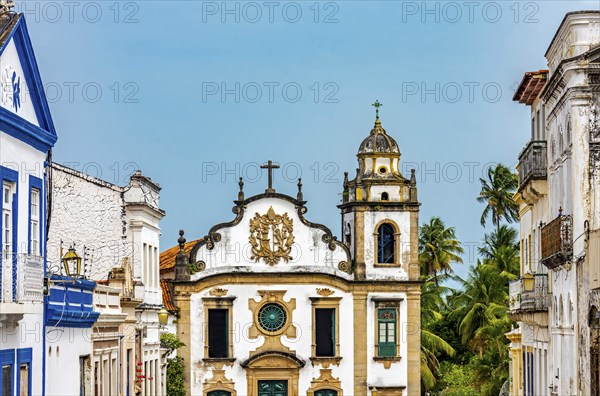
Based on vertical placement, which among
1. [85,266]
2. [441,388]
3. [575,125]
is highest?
[575,125]

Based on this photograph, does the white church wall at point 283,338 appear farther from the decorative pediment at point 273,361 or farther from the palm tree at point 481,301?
the palm tree at point 481,301

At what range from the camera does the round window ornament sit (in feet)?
186

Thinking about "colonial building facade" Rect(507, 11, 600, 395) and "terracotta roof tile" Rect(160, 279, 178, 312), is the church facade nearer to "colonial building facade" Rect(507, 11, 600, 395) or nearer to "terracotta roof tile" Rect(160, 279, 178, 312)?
"terracotta roof tile" Rect(160, 279, 178, 312)

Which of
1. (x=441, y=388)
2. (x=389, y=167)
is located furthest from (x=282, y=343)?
(x=441, y=388)

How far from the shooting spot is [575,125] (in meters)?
29.8

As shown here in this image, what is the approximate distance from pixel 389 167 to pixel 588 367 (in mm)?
30494

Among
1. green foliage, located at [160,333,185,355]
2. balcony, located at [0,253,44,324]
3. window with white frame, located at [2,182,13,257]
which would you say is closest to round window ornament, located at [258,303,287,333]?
green foliage, located at [160,333,185,355]

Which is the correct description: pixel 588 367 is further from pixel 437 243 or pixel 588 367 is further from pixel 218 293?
pixel 437 243

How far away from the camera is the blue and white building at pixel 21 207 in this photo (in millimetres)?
23781

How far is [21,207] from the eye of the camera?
25.3m

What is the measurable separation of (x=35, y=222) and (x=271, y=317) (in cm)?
3051

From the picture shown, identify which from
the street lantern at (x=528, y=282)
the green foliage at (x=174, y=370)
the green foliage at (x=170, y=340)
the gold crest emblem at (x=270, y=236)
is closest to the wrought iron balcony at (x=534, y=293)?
the street lantern at (x=528, y=282)

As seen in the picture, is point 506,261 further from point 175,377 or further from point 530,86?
point 530,86

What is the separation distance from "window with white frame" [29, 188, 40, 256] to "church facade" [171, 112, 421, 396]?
29570 mm
